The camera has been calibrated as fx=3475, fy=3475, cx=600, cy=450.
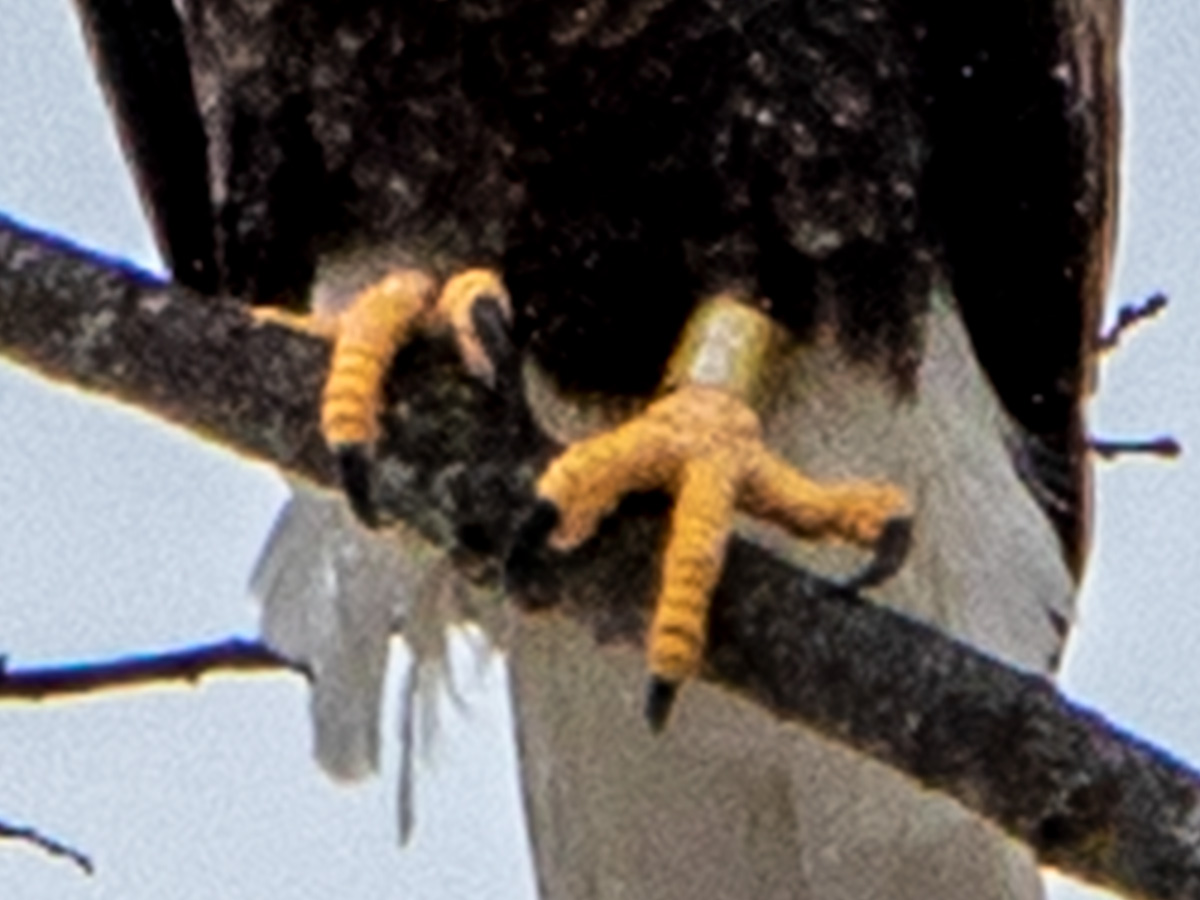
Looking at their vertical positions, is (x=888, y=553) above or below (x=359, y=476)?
below

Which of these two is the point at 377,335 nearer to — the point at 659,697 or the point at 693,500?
the point at 693,500

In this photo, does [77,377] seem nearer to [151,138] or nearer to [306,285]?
[306,285]

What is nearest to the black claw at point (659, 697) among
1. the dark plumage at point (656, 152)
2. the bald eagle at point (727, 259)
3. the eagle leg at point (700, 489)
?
the eagle leg at point (700, 489)

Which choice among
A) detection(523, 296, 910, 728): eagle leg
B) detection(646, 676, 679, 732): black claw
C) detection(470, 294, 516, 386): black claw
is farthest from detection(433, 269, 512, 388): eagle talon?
detection(646, 676, 679, 732): black claw

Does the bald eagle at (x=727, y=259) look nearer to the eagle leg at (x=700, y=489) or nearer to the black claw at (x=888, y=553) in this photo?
Result: the eagle leg at (x=700, y=489)

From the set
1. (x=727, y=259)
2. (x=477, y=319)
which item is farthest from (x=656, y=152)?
(x=477, y=319)

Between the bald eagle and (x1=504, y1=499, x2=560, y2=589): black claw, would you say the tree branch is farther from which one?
the bald eagle
